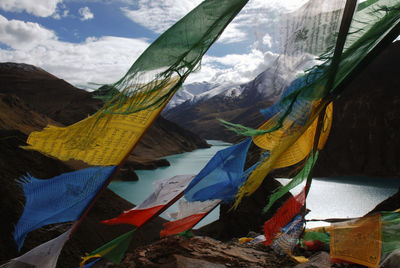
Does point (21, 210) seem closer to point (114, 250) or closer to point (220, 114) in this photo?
point (114, 250)

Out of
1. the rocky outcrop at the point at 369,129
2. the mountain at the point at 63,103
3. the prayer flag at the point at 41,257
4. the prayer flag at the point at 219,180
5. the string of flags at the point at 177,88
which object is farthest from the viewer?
the mountain at the point at 63,103

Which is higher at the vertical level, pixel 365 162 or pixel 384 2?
pixel 384 2

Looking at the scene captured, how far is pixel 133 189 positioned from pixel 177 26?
13879mm

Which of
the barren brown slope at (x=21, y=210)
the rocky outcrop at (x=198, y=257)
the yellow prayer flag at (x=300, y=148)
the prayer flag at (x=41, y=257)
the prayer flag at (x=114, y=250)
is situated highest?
the yellow prayer flag at (x=300, y=148)

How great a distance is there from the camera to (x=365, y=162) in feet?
65.6

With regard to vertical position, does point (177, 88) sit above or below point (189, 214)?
above

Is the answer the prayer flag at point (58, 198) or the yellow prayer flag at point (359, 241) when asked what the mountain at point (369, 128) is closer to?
the yellow prayer flag at point (359, 241)

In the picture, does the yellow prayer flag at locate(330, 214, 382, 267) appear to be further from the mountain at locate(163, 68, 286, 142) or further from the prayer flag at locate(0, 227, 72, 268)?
the mountain at locate(163, 68, 286, 142)

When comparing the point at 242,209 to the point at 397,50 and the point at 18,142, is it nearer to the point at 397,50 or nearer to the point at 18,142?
the point at 18,142

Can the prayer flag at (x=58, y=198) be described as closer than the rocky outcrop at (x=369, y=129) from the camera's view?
Yes

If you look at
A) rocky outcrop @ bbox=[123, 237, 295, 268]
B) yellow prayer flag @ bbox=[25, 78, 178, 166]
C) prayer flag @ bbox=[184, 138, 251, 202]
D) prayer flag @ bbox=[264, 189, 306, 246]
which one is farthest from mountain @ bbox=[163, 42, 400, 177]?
yellow prayer flag @ bbox=[25, 78, 178, 166]

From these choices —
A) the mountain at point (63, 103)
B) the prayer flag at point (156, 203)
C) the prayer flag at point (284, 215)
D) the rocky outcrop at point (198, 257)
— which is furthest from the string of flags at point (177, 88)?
the mountain at point (63, 103)

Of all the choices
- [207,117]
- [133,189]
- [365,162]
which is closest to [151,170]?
[133,189]

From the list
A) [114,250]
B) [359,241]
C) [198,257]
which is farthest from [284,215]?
[114,250]
